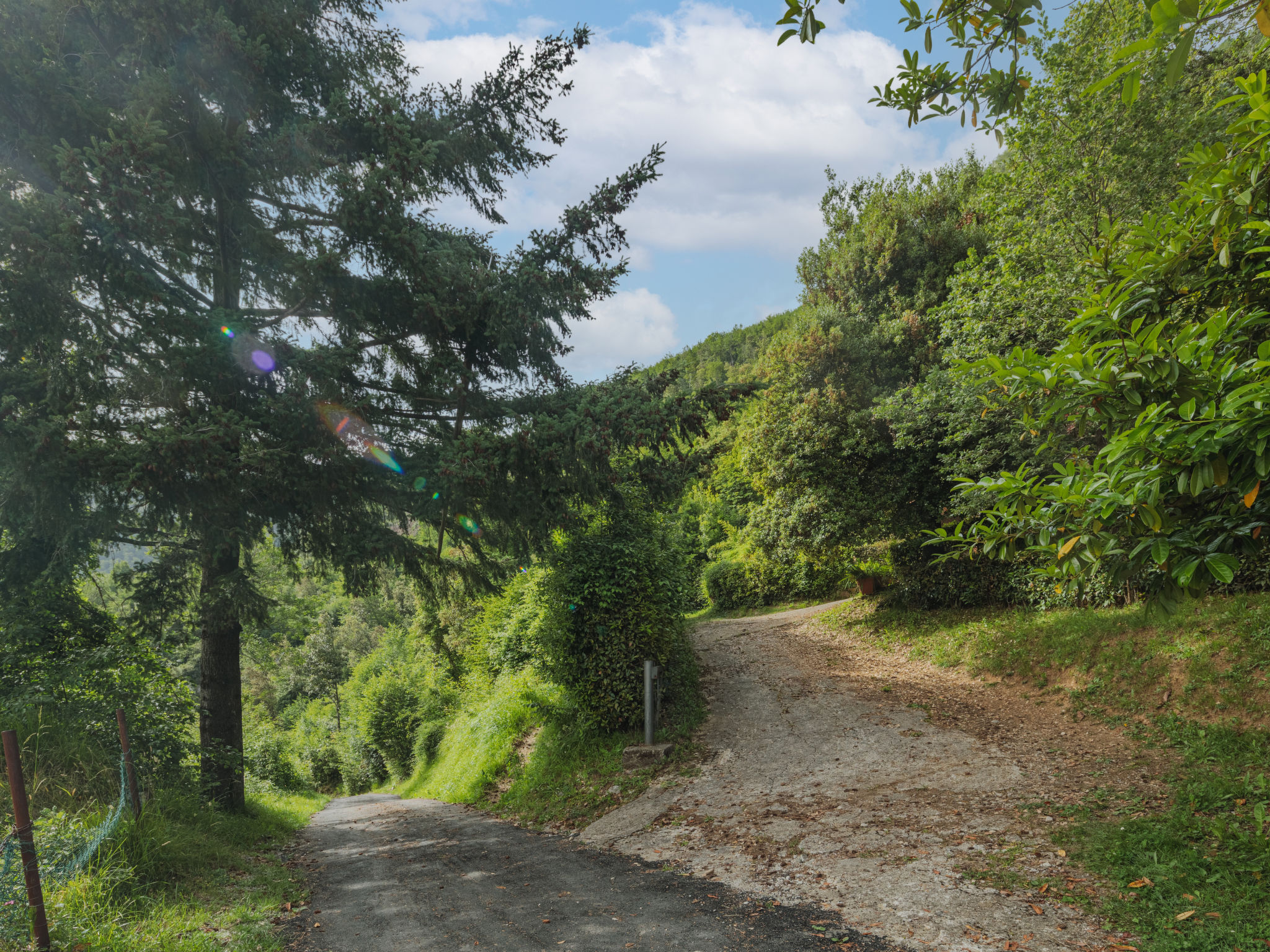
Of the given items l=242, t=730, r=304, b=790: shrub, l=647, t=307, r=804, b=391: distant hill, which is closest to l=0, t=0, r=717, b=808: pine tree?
l=242, t=730, r=304, b=790: shrub

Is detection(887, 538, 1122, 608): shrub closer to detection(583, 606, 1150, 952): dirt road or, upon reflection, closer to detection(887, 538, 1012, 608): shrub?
detection(887, 538, 1012, 608): shrub

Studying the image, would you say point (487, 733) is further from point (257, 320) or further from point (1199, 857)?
point (1199, 857)

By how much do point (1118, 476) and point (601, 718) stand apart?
26.3 feet

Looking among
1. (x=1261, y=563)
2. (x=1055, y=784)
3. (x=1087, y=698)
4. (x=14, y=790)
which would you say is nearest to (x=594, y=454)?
(x=14, y=790)

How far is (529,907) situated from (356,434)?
17.8 feet

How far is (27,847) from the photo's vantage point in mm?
3688

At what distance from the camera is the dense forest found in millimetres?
2955

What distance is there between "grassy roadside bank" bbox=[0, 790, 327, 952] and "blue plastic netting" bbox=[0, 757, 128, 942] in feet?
0.13

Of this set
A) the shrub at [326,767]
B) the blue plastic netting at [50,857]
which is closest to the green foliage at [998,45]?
the blue plastic netting at [50,857]

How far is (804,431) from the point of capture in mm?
14141

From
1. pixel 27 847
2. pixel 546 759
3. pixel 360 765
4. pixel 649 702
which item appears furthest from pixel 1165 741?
pixel 360 765

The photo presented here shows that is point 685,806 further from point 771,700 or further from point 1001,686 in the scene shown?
point 1001,686

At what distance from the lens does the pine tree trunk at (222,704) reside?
8.16 m

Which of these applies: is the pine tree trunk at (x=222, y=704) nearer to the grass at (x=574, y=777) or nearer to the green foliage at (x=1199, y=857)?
the grass at (x=574, y=777)
